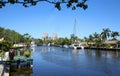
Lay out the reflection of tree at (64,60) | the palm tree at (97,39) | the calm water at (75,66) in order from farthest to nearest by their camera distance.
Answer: the palm tree at (97,39), the reflection of tree at (64,60), the calm water at (75,66)

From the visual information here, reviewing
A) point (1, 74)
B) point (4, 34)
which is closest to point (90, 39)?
point (4, 34)

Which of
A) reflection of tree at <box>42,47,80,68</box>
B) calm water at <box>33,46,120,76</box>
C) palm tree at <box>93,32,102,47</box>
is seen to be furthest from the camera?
palm tree at <box>93,32,102,47</box>

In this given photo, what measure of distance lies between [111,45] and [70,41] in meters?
56.2

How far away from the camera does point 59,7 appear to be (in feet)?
36.4

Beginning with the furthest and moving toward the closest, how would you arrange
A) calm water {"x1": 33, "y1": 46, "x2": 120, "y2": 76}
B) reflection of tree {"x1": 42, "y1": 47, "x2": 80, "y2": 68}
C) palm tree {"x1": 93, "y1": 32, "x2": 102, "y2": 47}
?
1. palm tree {"x1": 93, "y1": 32, "x2": 102, "y2": 47}
2. reflection of tree {"x1": 42, "y1": 47, "x2": 80, "y2": 68}
3. calm water {"x1": 33, "y1": 46, "x2": 120, "y2": 76}

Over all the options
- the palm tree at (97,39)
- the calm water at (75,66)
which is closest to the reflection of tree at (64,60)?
the calm water at (75,66)

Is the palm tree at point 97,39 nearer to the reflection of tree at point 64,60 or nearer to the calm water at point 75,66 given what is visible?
the reflection of tree at point 64,60

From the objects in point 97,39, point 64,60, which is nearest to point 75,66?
point 64,60

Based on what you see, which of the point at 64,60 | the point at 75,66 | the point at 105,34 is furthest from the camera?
the point at 105,34

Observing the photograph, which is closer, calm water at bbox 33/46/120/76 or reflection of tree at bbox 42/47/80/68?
calm water at bbox 33/46/120/76

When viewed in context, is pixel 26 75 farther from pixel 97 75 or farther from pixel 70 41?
pixel 70 41

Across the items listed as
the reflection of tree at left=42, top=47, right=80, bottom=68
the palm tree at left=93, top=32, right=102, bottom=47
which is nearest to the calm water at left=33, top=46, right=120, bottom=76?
the reflection of tree at left=42, top=47, right=80, bottom=68

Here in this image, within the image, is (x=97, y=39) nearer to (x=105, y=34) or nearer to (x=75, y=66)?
(x=105, y=34)

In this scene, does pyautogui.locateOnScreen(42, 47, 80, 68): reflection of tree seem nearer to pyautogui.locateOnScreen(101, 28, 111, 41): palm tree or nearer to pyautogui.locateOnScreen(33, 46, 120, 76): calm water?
pyautogui.locateOnScreen(33, 46, 120, 76): calm water
